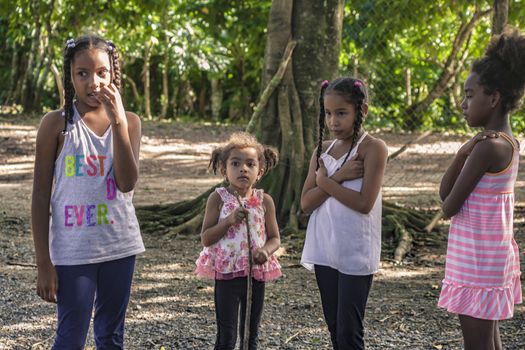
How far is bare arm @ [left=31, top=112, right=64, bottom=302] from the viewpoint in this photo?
9.55 feet

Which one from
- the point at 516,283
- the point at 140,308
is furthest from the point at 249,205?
the point at 140,308

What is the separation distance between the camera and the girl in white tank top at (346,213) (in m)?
3.33

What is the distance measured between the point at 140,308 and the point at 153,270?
3.55ft

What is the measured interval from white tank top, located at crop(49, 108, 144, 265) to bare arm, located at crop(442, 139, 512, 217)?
1313 mm

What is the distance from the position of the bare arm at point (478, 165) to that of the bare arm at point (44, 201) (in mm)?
1543

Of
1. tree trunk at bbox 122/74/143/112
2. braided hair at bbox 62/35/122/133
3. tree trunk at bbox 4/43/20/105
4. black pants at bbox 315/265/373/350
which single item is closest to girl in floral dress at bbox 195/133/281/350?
black pants at bbox 315/265/373/350

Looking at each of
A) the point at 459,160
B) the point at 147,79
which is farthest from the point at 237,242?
the point at 147,79

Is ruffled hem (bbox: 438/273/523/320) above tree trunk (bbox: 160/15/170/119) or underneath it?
underneath

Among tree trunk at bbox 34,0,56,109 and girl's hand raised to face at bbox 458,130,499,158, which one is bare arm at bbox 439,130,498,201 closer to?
girl's hand raised to face at bbox 458,130,499,158

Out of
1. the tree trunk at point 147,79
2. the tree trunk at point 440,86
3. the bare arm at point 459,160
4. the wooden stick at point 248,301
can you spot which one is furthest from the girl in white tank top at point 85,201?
the tree trunk at point 147,79

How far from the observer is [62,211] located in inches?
117

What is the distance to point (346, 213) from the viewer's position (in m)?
3.38

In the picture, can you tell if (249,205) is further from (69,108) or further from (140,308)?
(140,308)

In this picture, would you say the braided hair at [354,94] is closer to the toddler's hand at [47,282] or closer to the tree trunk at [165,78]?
the toddler's hand at [47,282]
